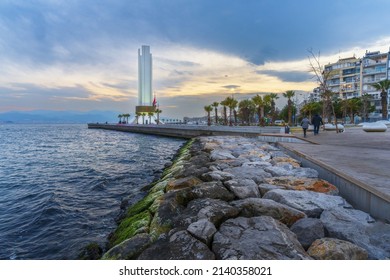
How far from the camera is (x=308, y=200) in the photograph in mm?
4730

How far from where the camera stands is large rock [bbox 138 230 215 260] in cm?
309

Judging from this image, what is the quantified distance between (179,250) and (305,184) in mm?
Result: 3706

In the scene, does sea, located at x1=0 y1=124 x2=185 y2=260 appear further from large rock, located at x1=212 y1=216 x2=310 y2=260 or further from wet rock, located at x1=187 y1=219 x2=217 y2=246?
large rock, located at x1=212 y1=216 x2=310 y2=260

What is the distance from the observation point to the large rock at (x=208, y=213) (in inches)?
157

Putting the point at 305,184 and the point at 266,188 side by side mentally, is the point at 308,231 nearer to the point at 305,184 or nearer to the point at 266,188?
the point at 266,188

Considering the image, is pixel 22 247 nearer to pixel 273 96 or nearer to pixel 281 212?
pixel 281 212

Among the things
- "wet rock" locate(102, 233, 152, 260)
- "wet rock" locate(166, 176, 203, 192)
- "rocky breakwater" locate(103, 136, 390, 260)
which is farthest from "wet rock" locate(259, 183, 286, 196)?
"wet rock" locate(102, 233, 152, 260)

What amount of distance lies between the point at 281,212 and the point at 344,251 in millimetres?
1238

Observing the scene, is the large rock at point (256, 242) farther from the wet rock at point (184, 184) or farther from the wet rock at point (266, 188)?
the wet rock at point (184, 184)

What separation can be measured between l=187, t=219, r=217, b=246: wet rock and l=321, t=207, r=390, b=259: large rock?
1.77m

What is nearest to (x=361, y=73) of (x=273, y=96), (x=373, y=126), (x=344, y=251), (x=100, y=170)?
Answer: (x=273, y=96)

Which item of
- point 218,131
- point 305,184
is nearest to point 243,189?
point 305,184

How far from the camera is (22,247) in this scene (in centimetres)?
591
